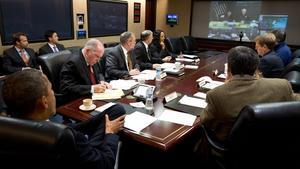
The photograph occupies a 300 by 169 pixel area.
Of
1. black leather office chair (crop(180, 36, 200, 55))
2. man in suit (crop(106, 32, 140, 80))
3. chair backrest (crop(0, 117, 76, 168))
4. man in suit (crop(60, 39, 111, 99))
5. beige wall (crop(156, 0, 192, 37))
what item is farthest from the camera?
beige wall (crop(156, 0, 192, 37))

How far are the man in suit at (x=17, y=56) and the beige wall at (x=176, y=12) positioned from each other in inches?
180

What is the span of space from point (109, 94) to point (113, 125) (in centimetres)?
71

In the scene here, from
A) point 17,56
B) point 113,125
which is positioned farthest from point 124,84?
point 17,56

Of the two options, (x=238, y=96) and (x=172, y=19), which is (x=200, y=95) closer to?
(x=238, y=96)

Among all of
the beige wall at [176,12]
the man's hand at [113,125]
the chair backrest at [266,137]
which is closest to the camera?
the chair backrest at [266,137]

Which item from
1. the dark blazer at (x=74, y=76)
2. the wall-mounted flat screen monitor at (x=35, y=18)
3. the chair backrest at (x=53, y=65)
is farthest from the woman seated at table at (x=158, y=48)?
the dark blazer at (x=74, y=76)

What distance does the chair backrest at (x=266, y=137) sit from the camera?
1.17 meters

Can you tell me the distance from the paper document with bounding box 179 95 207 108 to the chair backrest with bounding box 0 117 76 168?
1.31 metres

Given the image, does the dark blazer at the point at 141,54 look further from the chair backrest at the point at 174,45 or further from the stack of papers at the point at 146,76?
the chair backrest at the point at 174,45

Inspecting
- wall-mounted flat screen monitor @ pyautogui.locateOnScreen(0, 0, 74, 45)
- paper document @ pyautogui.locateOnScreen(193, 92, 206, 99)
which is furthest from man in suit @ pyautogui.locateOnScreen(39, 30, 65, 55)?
paper document @ pyautogui.locateOnScreen(193, 92, 206, 99)

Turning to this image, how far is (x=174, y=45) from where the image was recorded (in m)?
5.91

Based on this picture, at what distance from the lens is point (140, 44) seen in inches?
151

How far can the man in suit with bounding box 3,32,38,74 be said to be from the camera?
3.56 m

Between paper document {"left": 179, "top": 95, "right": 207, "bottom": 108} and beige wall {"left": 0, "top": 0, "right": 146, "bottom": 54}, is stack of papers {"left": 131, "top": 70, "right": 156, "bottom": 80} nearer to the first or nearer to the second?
paper document {"left": 179, "top": 95, "right": 207, "bottom": 108}
